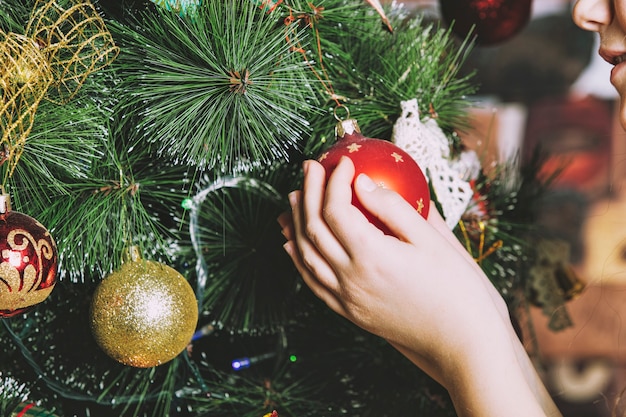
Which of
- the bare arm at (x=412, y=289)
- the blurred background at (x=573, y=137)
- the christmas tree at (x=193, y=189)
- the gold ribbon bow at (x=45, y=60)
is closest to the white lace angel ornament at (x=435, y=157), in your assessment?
the christmas tree at (x=193, y=189)

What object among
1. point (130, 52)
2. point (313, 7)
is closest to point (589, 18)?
point (313, 7)

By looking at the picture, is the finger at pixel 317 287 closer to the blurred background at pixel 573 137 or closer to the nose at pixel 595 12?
the nose at pixel 595 12

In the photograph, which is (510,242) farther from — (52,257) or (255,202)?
(52,257)

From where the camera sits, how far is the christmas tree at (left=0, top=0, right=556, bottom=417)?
0.40 metres

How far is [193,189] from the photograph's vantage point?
1.64ft

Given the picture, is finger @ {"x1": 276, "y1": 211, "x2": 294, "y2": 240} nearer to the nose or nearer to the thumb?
the thumb

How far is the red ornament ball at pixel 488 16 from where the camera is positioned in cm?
68

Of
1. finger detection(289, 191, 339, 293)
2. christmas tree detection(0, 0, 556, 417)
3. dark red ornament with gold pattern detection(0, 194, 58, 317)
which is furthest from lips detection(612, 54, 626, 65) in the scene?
dark red ornament with gold pattern detection(0, 194, 58, 317)

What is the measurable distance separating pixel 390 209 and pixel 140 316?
6.8 inches

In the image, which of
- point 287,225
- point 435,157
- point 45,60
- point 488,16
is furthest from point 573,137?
point 45,60

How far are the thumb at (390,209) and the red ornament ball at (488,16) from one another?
356 millimetres

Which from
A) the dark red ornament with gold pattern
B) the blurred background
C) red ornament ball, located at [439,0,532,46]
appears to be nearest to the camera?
the dark red ornament with gold pattern

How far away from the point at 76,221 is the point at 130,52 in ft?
0.38

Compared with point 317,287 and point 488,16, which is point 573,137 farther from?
point 317,287
